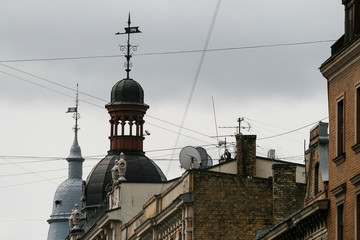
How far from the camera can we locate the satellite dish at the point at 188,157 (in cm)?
8975

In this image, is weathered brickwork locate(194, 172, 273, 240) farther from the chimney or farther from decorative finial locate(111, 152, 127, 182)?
decorative finial locate(111, 152, 127, 182)

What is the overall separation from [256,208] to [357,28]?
2843cm

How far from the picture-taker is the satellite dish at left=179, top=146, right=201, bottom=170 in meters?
89.8

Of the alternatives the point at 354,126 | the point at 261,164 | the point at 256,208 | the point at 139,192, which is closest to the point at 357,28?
the point at 354,126

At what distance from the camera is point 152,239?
9162 cm

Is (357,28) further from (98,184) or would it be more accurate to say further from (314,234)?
(98,184)

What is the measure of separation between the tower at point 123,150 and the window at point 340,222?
66.7 meters

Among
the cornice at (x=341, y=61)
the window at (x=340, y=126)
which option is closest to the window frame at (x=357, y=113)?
the cornice at (x=341, y=61)

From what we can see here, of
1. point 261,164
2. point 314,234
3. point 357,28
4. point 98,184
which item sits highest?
point 98,184

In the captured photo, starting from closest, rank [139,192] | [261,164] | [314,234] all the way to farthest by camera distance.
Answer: [314,234], [261,164], [139,192]

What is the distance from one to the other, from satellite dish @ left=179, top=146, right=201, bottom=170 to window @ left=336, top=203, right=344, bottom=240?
32.3 metres

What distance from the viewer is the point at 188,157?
90.2 m

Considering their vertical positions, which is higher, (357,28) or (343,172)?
(357,28)

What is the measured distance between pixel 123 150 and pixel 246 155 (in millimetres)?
43489
